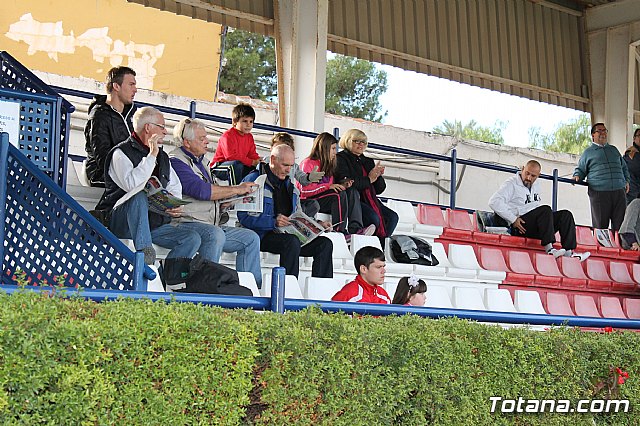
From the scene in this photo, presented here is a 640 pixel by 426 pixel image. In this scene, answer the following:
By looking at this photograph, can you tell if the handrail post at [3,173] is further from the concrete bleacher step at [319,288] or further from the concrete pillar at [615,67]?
the concrete pillar at [615,67]

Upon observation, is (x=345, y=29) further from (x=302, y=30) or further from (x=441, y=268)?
(x=441, y=268)

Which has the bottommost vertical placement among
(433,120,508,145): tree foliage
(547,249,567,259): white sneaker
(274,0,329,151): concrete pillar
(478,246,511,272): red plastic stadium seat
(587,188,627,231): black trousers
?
(478,246,511,272): red plastic stadium seat

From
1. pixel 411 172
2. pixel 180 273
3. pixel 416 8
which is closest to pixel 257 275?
pixel 180 273

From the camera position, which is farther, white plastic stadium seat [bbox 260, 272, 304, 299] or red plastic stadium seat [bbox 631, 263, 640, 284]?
red plastic stadium seat [bbox 631, 263, 640, 284]

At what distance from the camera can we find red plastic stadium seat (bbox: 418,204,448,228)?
385 inches

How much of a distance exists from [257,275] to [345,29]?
6399 millimetres

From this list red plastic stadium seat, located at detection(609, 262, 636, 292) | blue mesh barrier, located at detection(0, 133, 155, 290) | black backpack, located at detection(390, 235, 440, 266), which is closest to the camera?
blue mesh barrier, located at detection(0, 133, 155, 290)

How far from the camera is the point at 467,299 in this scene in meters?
8.01

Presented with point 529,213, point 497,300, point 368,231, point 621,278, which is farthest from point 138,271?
point 621,278

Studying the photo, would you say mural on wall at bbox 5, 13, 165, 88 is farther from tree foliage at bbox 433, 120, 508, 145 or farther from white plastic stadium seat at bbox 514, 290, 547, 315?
tree foliage at bbox 433, 120, 508, 145

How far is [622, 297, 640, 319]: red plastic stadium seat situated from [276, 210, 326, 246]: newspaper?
496cm

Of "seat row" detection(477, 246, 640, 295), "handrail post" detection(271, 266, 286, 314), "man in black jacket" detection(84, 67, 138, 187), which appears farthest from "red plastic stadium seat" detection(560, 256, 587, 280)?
"handrail post" detection(271, 266, 286, 314)

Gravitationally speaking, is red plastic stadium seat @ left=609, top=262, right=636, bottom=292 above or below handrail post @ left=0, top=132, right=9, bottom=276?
below

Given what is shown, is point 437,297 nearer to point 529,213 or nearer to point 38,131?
point 529,213
